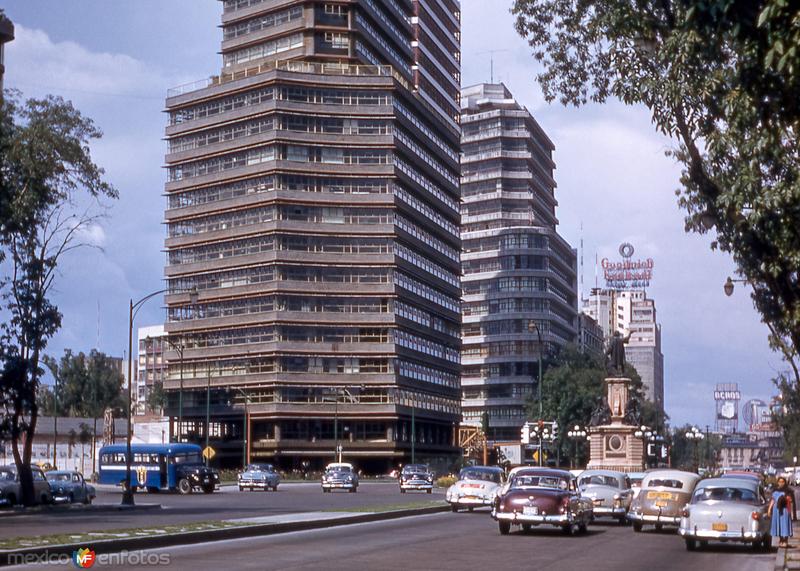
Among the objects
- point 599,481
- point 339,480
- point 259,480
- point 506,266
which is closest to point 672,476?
point 599,481

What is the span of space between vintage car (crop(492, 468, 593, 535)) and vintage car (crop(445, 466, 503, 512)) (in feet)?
34.2

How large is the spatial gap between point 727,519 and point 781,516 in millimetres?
1367

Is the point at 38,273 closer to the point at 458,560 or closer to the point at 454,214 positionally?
the point at 458,560

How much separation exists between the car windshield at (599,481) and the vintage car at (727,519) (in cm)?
953

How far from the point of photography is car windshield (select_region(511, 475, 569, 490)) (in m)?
29.3

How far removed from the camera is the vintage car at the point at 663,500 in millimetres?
31812

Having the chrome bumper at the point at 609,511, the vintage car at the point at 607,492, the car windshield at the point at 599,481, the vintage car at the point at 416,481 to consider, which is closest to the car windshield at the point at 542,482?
A: the vintage car at the point at 607,492

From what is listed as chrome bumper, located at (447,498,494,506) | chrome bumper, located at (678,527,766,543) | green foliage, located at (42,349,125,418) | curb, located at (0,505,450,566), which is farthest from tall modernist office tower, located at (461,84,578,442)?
chrome bumper, located at (678,527,766,543)

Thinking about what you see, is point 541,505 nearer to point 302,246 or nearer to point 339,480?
point 339,480

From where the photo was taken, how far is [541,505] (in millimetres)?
28344

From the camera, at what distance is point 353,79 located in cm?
11544

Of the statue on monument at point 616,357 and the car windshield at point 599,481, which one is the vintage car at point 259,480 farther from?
the car windshield at point 599,481

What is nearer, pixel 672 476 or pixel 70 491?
pixel 672 476

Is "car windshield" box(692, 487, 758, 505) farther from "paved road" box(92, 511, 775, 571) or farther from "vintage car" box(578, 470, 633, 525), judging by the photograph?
"vintage car" box(578, 470, 633, 525)
